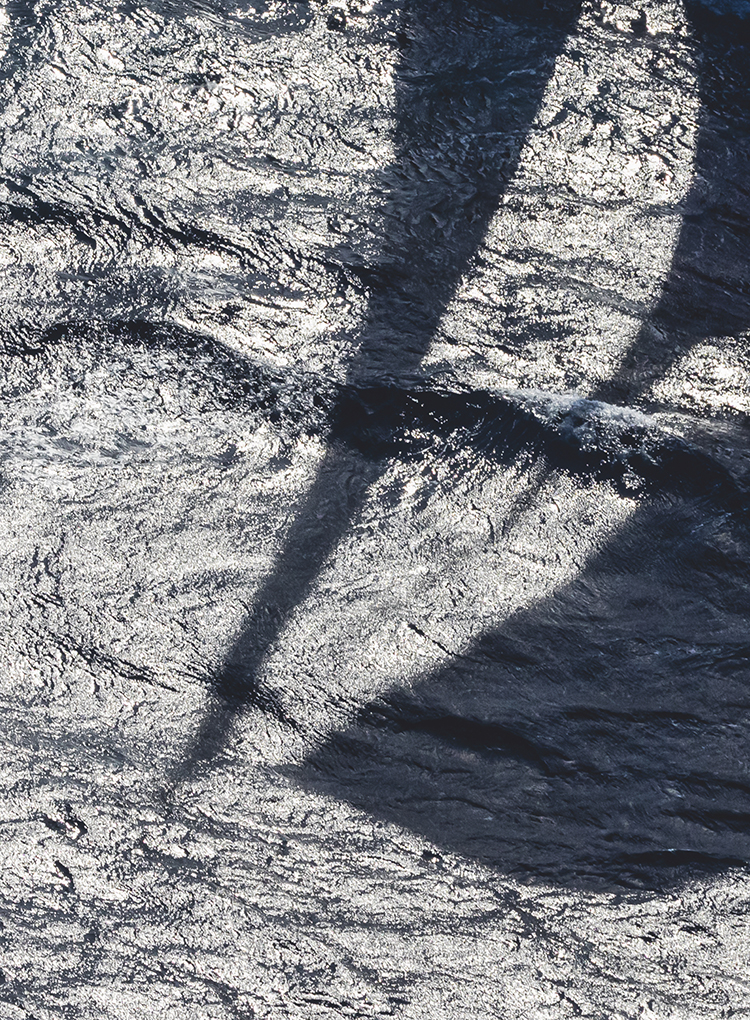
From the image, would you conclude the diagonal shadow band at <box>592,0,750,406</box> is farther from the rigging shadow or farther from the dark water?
the rigging shadow

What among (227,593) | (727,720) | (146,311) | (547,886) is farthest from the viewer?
(146,311)

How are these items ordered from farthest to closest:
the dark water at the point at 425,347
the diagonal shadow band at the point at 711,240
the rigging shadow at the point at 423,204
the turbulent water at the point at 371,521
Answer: the diagonal shadow band at the point at 711,240, the rigging shadow at the point at 423,204, the dark water at the point at 425,347, the turbulent water at the point at 371,521

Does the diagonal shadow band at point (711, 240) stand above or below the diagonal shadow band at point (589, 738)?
above

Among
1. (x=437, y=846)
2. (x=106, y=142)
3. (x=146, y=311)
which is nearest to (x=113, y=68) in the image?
(x=106, y=142)

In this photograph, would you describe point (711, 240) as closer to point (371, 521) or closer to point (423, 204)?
point (423, 204)

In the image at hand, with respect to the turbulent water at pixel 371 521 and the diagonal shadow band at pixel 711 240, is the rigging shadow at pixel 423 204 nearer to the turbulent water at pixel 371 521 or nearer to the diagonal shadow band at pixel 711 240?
the turbulent water at pixel 371 521

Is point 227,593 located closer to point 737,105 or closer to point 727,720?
point 727,720

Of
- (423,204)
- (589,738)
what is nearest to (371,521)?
(589,738)

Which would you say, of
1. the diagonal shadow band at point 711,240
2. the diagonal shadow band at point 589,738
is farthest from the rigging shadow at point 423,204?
the diagonal shadow band at point 711,240

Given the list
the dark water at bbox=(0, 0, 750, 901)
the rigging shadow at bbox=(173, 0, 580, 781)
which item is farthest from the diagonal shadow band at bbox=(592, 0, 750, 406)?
the rigging shadow at bbox=(173, 0, 580, 781)

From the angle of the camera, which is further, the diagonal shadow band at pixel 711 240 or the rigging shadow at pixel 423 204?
the diagonal shadow band at pixel 711 240
